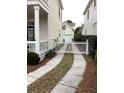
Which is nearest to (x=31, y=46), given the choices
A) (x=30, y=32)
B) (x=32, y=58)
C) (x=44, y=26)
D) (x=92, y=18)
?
(x=32, y=58)

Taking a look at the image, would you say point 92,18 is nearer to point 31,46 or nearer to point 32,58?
point 31,46

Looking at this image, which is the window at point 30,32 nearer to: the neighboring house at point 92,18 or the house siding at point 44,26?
the house siding at point 44,26

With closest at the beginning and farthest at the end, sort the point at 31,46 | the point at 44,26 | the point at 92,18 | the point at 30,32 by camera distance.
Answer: the point at 31,46
the point at 44,26
the point at 30,32
the point at 92,18

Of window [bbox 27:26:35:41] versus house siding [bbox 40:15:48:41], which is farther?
window [bbox 27:26:35:41]

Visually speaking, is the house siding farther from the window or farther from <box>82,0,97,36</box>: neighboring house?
<box>82,0,97,36</box>: neighboring house

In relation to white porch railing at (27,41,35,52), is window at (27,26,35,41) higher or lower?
Result: higher

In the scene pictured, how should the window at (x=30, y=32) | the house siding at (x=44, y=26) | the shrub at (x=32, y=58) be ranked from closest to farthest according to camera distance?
1. the shrub at (x=32, y=58)
2. the house siding at (x=44, y=26)
3. the window at (x=30, y=32)

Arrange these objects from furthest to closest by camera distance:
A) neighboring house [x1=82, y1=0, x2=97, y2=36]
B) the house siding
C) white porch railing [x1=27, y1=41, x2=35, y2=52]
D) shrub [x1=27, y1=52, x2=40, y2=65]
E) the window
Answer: neighboring house [x1=82, y1=0, x2=97, y2=36], the window, the house siding, white porch railing [x1=27, y1=41, x2=35, y2=52], shrub [x1=27, y1=52, x2=40, y2=65]

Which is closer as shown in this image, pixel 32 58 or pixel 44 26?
pixel 32 58

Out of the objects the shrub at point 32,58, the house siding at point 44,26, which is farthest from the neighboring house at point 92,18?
the shrub at point 32,58

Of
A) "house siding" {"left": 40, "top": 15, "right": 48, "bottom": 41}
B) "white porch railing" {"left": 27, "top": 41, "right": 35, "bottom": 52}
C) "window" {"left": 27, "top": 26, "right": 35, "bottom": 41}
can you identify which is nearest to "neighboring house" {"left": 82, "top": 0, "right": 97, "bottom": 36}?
"house siding" {"left": 40, "top": 15, "right": 48, "bottom": 41}
